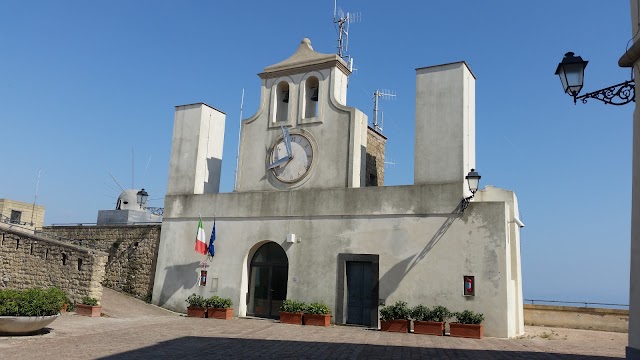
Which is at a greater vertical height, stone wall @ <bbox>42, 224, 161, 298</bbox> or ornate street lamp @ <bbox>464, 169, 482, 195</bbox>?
ornate street lamp @ <bbox>464, 169, 482, 195</bbox>

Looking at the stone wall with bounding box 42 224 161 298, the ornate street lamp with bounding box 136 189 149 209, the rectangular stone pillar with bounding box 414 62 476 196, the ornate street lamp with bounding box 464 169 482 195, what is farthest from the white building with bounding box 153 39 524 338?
the ornate street lamp with bounding box 136 189 149 209

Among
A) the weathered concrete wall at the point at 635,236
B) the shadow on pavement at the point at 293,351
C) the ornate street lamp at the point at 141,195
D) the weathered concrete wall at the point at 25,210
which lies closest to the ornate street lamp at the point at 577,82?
the weathered concrete wall at the point at 635,236

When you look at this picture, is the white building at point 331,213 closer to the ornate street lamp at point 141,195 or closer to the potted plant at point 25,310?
the ornate street lamp at point 141,195

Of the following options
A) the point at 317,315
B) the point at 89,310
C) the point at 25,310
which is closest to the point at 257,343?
the point at 317,315

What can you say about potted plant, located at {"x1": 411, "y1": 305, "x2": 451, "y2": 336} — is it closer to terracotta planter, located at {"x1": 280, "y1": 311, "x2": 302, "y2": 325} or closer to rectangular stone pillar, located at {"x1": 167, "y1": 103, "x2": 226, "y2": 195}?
terracotta planter, located at {"x1": 280, "y1": 311, "x2": 302, "y2": 325}

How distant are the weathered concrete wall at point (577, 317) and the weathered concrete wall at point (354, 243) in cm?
452

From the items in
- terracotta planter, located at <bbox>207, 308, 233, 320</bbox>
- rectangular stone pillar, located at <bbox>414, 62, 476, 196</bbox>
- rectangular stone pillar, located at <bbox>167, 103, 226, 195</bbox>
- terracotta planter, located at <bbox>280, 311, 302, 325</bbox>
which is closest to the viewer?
rectangular stone pillar, located at <bbox>414, 62, 476, 196</bbox>

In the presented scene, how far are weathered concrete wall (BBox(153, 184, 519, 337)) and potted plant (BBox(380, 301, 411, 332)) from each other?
0.65 m

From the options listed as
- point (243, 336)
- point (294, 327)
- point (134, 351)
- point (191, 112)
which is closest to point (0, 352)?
point (134, 351)

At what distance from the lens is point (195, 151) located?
2167cm

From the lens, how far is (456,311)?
1584cm

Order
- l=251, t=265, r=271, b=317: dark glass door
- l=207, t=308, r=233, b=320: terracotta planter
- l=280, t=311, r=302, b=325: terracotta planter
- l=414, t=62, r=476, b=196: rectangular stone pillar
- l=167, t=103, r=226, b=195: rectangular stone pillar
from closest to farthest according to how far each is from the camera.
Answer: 1. l=414, t=62, r=476, b=196: rectangular stone pillar
2. l=280, t=311, r=302, b=325: terracotta planter
3. l=207, t=308, r=233, b=320: terracotta planter
4. l=251, t=265, r=271, b=317: dark glass door
5. l=167, t=103, r=226, b=195: rectangular stone pillar

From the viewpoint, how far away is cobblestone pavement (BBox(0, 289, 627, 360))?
34.7 ft

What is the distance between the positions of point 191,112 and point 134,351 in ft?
43.7
